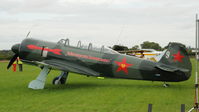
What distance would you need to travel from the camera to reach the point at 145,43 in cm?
12438

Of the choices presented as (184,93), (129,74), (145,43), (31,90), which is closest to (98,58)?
(129,74)

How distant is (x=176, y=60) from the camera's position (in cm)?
1003

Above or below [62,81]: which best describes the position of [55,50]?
above

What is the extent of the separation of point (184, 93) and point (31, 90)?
18.4ft

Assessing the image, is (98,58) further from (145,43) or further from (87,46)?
(145,43)

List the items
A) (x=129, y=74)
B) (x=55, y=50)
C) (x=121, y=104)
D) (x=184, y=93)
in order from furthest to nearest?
(x=55, y=50) → (x=129, y=74) → (x=184, y=93) → (x=121, y=104)

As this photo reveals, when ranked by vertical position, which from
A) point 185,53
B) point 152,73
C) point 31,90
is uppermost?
point 185,53

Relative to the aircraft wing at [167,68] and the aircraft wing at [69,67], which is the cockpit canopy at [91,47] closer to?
the aircraft wing at [69,67]

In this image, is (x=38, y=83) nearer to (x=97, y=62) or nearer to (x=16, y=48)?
(x=16, y=48)

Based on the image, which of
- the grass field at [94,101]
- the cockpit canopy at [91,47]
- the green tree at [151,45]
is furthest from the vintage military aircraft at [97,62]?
the green tree at [151,45]

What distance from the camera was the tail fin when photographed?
993 centimetres

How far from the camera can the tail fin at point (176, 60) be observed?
9930 mm

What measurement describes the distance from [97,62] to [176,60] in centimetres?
322

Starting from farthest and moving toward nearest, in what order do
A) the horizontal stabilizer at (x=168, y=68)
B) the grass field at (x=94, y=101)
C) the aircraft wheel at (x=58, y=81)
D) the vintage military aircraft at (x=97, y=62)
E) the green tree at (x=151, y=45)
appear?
the green tree at (x=151, y=45) → the aircraft wheel at (x=58, y=81) → the vintage military aircraft at (x=97, y=62) → the horizontal stabilizer at (x=168, y=68) → the grass field at (x=94, y=101)
